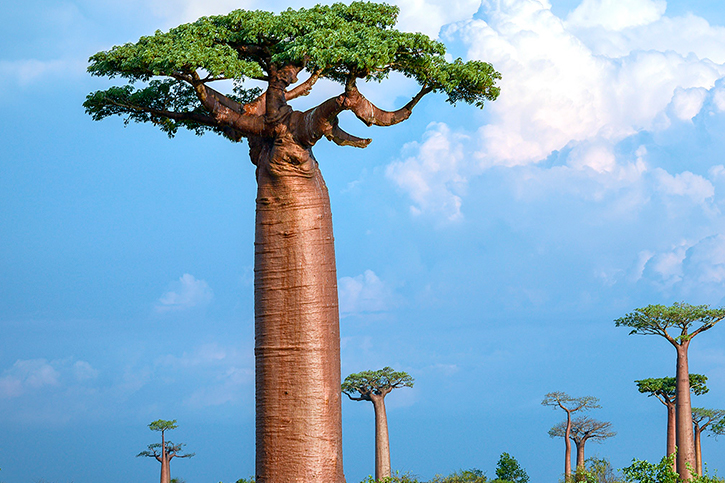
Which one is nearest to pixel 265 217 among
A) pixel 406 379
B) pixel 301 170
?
pixel 301 170

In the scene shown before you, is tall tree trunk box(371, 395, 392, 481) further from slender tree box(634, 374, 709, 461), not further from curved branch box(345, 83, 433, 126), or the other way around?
curved branch box(345, 83, 433, 126)

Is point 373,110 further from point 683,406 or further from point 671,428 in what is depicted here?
point 671,428

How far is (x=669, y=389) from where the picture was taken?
50.3 ft

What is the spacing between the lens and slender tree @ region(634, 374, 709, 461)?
15.2 m

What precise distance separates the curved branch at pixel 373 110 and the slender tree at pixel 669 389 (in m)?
10.8

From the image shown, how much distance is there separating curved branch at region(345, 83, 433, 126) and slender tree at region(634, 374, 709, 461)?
10774 mm

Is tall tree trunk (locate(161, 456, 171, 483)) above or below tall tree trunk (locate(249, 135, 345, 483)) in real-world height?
below

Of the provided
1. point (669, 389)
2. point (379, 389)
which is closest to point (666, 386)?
point (669, 389)

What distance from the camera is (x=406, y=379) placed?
15539 millimetres

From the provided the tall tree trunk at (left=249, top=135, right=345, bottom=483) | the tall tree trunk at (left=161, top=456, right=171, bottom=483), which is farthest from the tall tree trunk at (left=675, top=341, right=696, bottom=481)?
the tall tree trunk at (left=161, top=456, right=171, bottom=483)

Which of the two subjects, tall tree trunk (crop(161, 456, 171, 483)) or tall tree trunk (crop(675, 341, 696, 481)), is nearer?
tall tree trunk (crop(675, 341, 696, 481))

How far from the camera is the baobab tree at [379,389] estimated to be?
15242 millimetres

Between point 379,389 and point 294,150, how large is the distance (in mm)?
9790

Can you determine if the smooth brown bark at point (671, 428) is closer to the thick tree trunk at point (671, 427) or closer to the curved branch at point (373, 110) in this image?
the thick tree trunk at point (671, 427)
